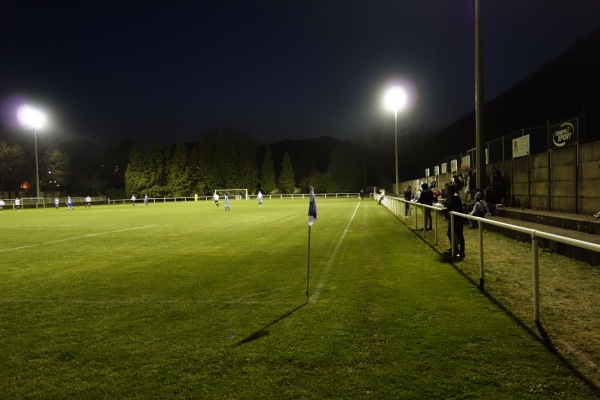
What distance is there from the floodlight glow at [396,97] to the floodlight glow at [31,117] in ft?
135

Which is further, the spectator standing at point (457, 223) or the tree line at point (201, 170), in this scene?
the tree line at point (201, 170)

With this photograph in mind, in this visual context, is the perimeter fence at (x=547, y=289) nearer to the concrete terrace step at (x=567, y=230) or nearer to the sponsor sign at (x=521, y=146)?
the concrete terrace step at (x=567, y=230)

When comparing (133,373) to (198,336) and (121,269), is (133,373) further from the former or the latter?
(121,269)

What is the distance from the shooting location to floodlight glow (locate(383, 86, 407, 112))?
2956 cm

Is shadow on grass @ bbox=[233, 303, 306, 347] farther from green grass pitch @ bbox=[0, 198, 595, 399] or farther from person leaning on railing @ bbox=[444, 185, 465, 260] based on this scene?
person leaning on railing @ bbox=[444, 185, 465, 260]

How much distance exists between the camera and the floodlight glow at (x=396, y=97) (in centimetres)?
2956

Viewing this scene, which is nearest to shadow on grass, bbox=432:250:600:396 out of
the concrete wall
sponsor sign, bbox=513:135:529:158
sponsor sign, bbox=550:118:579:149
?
the concrete wall

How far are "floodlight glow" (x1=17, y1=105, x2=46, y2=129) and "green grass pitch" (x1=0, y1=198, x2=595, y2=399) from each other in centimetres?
4639

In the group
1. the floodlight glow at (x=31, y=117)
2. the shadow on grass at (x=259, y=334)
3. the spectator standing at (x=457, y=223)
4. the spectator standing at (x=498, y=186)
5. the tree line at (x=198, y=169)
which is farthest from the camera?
the tree line at (x=198, y=169)

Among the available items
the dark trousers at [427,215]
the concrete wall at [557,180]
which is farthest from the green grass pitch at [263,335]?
the concrete wall at [557,180]

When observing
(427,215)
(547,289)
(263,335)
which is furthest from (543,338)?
(427,215)

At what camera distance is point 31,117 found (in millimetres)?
47719

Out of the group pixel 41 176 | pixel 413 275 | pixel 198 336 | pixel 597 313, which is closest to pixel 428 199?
pixel 413 275

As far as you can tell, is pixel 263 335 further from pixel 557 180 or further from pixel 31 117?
pixel 31 117
